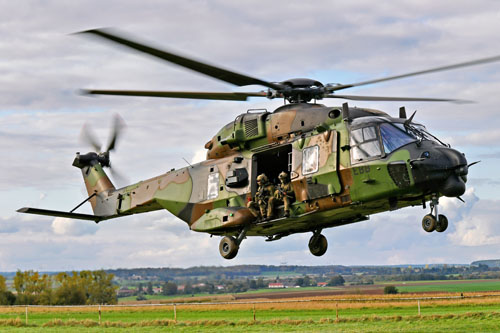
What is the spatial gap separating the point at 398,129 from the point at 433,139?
106cm

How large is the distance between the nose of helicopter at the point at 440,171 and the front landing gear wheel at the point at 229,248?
6.03 meters

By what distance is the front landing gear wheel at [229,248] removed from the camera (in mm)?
20500

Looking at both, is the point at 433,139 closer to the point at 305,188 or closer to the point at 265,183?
the point at 305,188

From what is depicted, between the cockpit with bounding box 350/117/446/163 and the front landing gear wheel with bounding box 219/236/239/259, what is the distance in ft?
15.2

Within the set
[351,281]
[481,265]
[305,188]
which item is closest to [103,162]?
[305,188]

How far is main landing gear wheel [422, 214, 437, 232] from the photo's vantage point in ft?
56.8

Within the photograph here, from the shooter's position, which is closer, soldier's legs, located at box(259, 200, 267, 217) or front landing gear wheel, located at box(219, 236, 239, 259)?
soldier's legs, located at box(259, 200, 267, 217)

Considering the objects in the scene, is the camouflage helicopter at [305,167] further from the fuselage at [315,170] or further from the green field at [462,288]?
the green field at [462,288]

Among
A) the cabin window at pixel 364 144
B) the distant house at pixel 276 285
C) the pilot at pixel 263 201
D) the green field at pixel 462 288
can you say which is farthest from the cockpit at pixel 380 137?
the distant house at pixel 276 285

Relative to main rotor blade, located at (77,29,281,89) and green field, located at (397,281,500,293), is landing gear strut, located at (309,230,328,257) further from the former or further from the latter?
green field, located at (397,281,500,293)

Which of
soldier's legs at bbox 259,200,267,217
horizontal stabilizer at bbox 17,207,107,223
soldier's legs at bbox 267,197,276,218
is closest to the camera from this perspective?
soldier's legs at bbox 267,197,276,218

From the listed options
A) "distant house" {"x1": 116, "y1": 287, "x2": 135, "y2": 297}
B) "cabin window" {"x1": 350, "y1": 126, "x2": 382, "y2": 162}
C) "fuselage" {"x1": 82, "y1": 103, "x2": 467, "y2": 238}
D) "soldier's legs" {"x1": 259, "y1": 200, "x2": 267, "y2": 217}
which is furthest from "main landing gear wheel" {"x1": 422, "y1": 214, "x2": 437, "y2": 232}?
"distant house" {"x1": 116, "y1": 287, "x2": 135, "y2": 297}

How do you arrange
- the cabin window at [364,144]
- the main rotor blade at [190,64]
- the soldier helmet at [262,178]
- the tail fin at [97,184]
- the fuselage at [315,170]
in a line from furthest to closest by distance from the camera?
the tail fin at [97,184]
the soldier helmet at [262,178]
the cabin window at [364,144]
the fuselage at [315,170]
the main rotor blade at [190,64]

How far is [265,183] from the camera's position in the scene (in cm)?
2031
